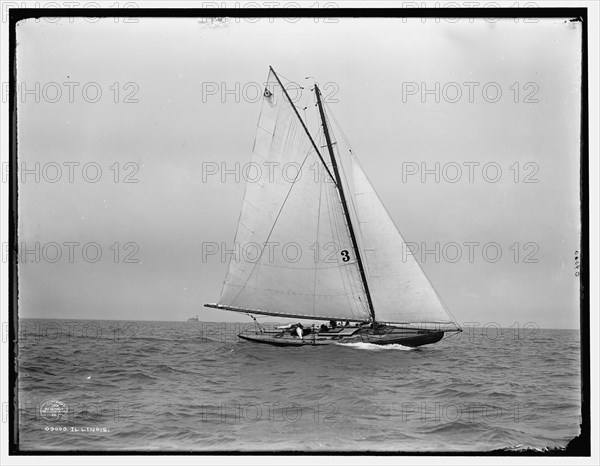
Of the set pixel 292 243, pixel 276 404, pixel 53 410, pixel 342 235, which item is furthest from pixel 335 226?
pixel 53 410

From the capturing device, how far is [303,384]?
440 inches

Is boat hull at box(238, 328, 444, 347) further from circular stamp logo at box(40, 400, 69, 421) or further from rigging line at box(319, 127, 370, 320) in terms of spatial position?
circular stamp logo at box(40, 400, 69, 421)

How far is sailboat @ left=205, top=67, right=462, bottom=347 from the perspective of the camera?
13.7m

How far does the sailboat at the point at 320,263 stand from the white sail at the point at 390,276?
0.10 ft

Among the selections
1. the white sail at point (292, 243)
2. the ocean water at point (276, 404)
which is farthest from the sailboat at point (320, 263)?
the ocean water at point (276, 404)

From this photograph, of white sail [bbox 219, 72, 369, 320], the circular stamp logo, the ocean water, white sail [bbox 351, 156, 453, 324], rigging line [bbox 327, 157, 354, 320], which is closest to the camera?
the ocean water

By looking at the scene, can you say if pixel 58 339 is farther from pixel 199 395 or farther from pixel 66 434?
pixel 199 395

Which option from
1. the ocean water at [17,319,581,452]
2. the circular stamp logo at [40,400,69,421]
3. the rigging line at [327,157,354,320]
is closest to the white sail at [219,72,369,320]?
the rigging line at [327,157,354,320]

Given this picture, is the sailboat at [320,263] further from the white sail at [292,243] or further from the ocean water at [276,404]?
the ocean water at [276,404]

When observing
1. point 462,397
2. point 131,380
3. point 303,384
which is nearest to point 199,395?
point 131,380

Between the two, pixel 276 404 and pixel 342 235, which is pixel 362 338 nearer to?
pixel 342 235

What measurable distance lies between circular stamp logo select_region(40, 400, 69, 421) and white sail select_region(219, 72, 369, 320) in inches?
156

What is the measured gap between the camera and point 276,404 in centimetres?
986

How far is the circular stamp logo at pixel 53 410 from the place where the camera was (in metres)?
9.24
